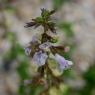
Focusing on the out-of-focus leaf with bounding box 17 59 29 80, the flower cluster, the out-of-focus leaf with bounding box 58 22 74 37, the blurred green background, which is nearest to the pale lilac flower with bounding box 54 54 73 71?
the flower cluster

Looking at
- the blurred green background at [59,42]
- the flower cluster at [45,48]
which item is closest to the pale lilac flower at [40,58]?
the flower cluster at [45,48]

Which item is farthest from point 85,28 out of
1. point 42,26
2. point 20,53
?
point 42,26

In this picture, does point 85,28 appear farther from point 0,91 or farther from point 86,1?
point 0,91

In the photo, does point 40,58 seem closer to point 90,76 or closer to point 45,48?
point 45,48

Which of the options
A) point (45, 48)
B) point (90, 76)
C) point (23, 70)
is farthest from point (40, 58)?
point (90, 76)

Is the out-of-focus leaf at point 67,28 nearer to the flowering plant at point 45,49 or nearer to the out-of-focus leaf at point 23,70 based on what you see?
the out-of-focus leaf at point 23,70

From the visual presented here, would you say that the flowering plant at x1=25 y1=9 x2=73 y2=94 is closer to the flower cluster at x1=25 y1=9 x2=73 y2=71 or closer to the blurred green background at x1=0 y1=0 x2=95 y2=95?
the flower cluster at x1=25 y1=9 x2=73 y2=71
